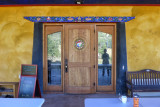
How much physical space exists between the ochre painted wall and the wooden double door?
Result: 0.42 meters

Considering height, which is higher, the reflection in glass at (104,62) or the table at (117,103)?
the reflection in glass at (104,62)

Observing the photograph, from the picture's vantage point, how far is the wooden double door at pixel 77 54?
5195mm

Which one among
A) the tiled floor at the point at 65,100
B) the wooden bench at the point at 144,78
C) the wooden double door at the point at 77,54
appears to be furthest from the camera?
the wooden double door at the point at 77,54

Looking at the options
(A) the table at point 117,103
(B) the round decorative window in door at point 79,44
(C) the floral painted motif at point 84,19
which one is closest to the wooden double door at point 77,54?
(B) the round decorative window in door at point 79,44

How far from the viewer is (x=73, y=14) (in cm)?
506

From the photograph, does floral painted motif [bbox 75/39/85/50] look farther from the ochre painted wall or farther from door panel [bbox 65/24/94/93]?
the ochre painted wall

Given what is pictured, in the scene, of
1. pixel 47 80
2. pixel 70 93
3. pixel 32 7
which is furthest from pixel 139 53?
pixel 32 7

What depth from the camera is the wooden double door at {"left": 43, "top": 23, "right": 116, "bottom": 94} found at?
5.20m

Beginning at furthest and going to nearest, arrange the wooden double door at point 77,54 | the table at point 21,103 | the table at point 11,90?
the wooden double door at point 77,54 < the table at point 11,90 < the table at point 21,103

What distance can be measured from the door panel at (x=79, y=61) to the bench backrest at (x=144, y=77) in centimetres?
116

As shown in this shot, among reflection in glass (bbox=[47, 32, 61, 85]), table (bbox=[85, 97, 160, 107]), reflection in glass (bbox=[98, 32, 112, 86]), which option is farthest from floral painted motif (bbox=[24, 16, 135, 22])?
table (bbox=[85, 97, 160, 107])

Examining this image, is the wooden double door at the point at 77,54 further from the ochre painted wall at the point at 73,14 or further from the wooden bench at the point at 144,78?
the wooden bench at the point at 144,78

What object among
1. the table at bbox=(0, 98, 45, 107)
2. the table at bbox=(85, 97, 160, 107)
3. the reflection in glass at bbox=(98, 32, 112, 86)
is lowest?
the table at bbox=(85, 97, 160, 107)

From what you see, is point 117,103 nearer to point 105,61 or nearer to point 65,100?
point 65,100
